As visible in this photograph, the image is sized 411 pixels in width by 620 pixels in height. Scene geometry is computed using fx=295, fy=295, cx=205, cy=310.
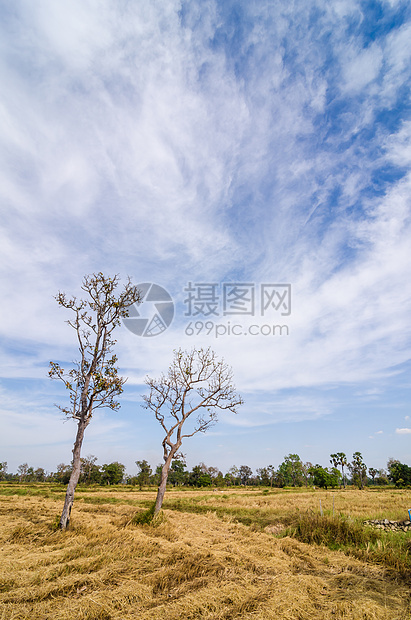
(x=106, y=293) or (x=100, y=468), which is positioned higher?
(x=106, y=293)

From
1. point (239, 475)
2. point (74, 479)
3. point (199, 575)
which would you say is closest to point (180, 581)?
point (199, 575)

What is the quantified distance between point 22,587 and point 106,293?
9.24 meters

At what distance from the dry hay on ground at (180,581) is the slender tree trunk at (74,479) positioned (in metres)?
0.88

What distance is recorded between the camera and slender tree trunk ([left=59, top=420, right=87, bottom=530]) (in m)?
9.85

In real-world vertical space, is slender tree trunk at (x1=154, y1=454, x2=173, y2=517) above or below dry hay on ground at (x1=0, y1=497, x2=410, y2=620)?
above

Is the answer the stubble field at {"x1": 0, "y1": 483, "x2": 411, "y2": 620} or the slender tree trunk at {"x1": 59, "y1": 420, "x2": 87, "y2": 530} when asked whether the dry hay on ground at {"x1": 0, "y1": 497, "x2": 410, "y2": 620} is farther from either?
the slender tree trunk at {"x1": 59, "y1": 420, "x2": 87, "y2": 530}

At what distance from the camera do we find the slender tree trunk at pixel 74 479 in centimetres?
985

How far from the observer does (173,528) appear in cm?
1113

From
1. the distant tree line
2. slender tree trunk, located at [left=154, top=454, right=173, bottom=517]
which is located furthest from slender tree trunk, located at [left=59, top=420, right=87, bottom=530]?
the distant tree line

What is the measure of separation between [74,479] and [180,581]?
20.9ft

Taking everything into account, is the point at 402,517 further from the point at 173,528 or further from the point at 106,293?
the point at 106,293

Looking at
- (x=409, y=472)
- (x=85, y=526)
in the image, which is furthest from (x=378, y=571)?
(x=409, y=472)

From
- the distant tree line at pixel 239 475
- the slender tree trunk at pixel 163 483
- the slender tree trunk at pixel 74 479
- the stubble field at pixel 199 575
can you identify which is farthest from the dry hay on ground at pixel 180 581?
the distant tree line at pixel 239 475

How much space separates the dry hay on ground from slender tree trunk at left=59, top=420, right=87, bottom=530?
88 centimetres
